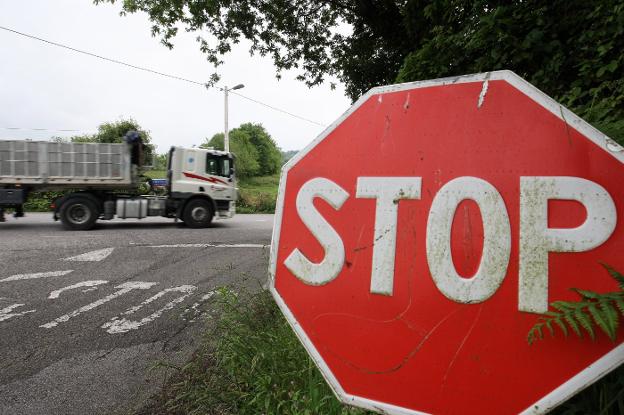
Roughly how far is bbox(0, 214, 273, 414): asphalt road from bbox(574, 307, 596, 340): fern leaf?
93.7 inches

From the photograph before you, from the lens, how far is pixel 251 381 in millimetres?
2068

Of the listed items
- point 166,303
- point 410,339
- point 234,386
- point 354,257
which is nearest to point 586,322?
point 410,339

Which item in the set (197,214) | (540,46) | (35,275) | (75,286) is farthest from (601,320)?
(197,214)

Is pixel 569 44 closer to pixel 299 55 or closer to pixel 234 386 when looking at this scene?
pixel 234 386

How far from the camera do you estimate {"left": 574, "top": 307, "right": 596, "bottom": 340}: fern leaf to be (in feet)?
2.09

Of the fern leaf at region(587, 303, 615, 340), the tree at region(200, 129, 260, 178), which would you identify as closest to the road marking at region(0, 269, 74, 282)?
the fern leaf at region(587, 303, 615, 340)

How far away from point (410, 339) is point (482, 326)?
162mm

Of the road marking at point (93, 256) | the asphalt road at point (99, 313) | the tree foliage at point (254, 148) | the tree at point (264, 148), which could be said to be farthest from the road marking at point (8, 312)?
the tree at point (264, 148)

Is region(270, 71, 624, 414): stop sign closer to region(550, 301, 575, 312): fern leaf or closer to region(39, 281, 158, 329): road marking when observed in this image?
region(550, 301, 575, 312): fern leaf

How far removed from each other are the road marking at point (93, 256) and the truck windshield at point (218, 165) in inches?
179

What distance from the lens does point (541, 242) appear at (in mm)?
731

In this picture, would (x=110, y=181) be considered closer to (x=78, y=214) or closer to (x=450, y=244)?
(x=78, y=214)

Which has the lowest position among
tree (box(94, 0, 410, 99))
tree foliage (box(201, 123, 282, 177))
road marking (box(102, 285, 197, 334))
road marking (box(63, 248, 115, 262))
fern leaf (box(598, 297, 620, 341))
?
road marking (box(102, 285, 197, 334))

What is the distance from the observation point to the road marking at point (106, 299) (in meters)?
3.45
